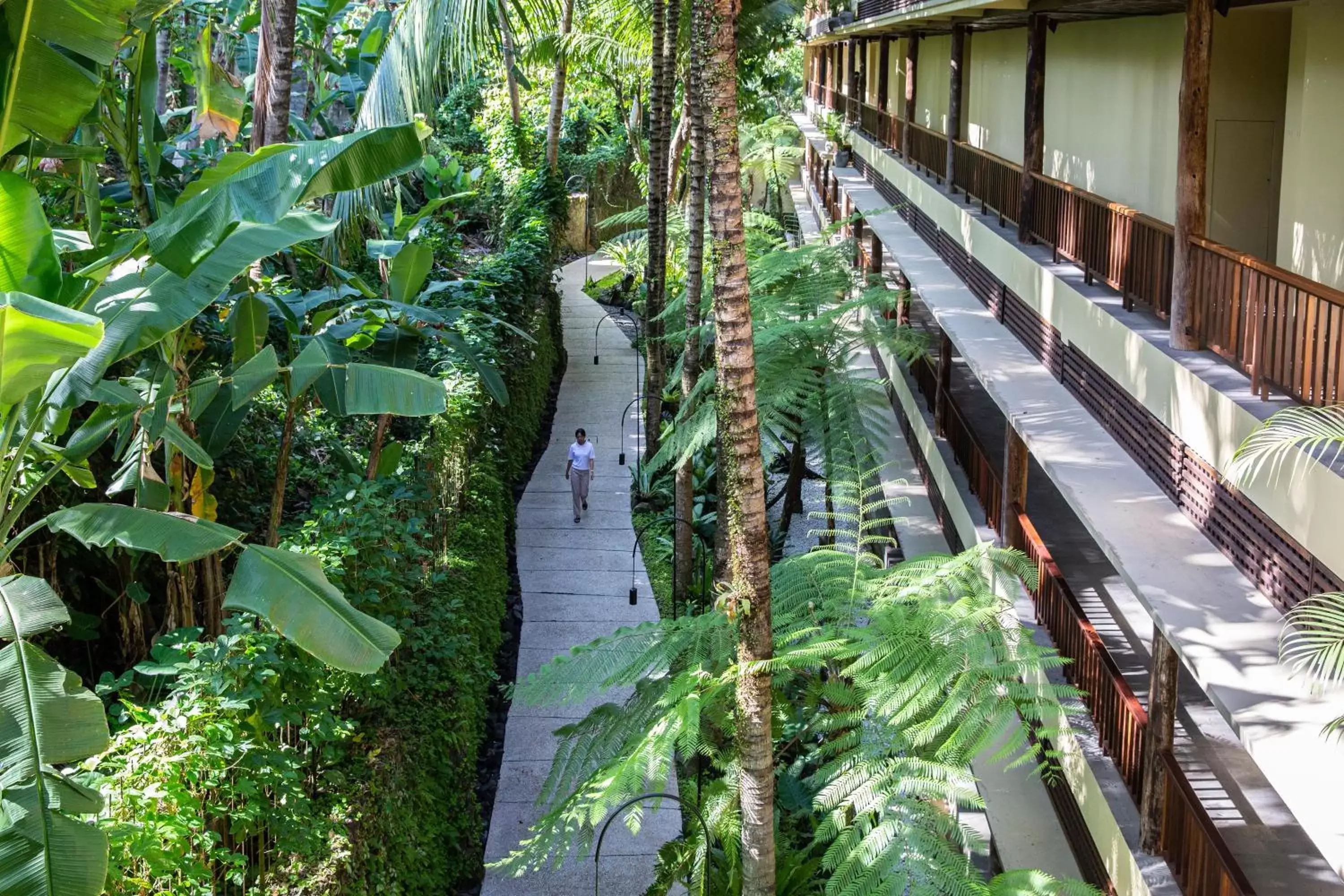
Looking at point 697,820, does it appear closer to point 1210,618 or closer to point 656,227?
point 1210,618

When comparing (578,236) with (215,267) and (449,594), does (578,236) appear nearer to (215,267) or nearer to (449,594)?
(449,594)

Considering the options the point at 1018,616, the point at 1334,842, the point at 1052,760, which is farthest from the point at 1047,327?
the point at 1334,842

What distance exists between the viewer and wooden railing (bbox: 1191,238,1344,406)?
5812 mm

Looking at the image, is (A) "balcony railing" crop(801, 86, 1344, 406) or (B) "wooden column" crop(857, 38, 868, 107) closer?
(A) "balcony railing" crop(801, 86, 1344, 406)

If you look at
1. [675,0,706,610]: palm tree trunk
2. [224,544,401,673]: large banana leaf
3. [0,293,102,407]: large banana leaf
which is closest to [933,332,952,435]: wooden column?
[675,0,706,610]: palm tree trunk

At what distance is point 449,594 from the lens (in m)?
10.7

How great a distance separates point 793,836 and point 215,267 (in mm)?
6730

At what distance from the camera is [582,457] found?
16.9m

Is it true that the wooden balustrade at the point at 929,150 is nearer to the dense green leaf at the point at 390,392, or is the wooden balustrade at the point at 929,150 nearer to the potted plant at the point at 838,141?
the potted plant at the point at 838,141

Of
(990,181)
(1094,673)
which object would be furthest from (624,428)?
(1094,673)

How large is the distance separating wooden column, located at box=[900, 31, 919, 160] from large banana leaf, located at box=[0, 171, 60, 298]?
16259 millimetres

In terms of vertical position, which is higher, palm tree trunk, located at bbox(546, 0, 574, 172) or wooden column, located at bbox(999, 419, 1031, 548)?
palm tree trunk, located at bbox(546, 0, 574, 172)

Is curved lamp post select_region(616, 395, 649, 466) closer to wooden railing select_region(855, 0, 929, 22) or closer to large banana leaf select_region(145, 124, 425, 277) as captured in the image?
wooden railing select_region(855, 0, 929, 22)

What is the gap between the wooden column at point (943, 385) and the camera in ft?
50.7
